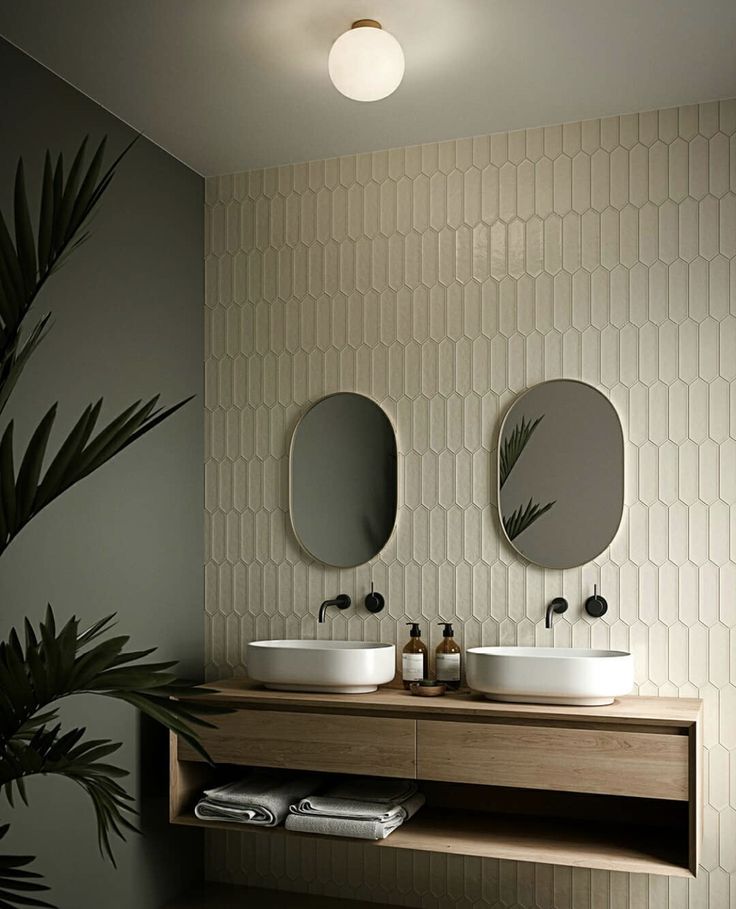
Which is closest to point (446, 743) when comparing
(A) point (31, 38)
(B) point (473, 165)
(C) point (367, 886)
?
(C) point (367, 886)

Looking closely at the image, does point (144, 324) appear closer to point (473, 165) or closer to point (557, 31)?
point (473, 165)

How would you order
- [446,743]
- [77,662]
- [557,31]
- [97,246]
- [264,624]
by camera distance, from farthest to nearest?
[264,624] → [97,246] → [446,743] → [557,31] → [77,662]

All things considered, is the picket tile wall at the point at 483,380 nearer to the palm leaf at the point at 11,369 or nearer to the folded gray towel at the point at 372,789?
the folded gray towel at the point at 372,789

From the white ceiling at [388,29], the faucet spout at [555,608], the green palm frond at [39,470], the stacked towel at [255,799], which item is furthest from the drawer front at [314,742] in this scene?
the white ceiling at [388,29]

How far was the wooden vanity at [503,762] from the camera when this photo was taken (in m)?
2.57

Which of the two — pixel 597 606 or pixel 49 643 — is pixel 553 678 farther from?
pixel 49 643

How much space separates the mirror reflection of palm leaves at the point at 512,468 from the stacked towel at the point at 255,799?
1.03 m

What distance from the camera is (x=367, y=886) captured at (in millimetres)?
3229

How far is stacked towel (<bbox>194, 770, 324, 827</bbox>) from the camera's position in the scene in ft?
9.53

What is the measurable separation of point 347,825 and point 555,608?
0.90 metres

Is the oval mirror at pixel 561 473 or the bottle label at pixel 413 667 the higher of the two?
the oval mirror at pixel 561 473

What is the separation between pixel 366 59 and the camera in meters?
2.44

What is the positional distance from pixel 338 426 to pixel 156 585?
0.80 meters

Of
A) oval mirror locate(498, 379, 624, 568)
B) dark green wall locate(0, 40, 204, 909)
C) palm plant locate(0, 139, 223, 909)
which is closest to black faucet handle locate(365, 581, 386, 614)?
oval mirror locate(498, 379, 624, 568)
